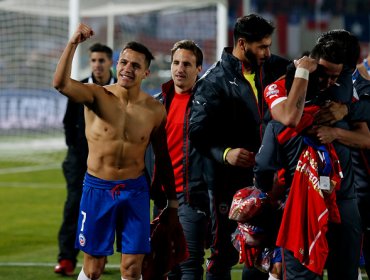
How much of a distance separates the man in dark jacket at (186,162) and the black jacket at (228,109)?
0.38 metres

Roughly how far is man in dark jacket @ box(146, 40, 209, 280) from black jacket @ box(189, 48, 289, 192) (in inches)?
15.0

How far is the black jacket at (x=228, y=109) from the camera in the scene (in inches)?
261

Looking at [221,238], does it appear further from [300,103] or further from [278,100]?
[300,103]

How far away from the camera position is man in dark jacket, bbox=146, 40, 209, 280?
719cm

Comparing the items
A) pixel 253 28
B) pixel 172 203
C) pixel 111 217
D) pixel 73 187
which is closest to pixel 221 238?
pixel 172 203

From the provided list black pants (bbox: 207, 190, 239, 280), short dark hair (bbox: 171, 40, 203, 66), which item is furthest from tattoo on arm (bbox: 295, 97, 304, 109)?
short dark hair (bbox: 171, 40, 203, 66)

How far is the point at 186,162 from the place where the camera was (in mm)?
7402

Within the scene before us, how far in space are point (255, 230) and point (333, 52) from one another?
1267mm

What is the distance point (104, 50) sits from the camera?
9617mm

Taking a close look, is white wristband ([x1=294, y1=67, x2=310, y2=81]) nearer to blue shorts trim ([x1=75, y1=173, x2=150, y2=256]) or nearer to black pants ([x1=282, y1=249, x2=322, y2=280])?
black pants ([x1=282, y1=249, x2=322, y2=280])

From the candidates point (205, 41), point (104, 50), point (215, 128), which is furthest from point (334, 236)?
point (205, 41)

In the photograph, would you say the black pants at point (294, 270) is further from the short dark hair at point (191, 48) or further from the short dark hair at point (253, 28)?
the short dark hair at point (191, 48)

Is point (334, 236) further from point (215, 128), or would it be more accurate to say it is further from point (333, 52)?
point (215, 128)

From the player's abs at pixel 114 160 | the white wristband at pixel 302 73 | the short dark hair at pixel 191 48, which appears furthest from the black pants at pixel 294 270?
the short dark hair at pixel 191 48
